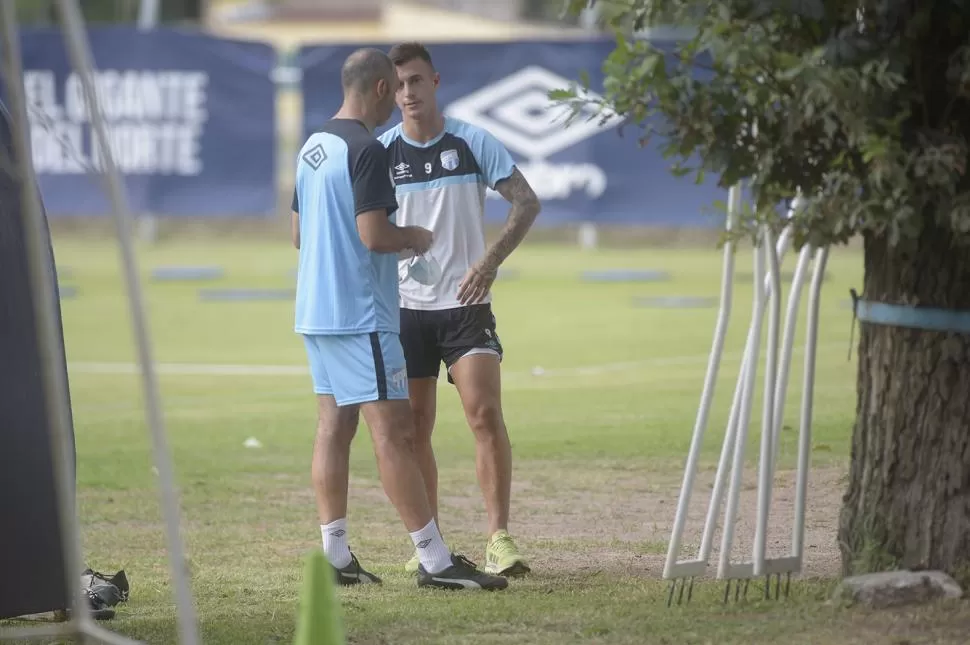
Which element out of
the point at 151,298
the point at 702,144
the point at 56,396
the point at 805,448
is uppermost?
the point at 702,144

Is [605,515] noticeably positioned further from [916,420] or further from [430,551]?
[916,420]

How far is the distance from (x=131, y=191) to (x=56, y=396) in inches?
878

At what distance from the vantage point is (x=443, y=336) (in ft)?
23.6

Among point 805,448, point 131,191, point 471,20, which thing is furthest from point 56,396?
point 471,20

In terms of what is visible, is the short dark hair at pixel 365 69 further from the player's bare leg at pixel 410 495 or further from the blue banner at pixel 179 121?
the blue banner at pixel 179 121

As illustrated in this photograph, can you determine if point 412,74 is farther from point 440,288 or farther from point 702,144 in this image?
point 702,144

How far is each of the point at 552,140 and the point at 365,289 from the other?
60.7 feet

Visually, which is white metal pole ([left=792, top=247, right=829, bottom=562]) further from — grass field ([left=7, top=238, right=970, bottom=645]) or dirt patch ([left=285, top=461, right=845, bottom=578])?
dirt patch ([left=285, top=461, right=845, bottom=578])

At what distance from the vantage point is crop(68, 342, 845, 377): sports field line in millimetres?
14609

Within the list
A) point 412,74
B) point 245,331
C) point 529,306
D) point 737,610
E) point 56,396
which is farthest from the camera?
point 529,306

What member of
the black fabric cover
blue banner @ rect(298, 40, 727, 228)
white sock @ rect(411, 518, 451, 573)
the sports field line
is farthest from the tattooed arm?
blue banner @ rect(298, 40, 727, 228)

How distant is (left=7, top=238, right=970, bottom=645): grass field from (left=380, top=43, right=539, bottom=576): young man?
1.90ft

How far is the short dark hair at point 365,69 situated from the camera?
6.55 metres

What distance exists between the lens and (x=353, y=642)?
17.9 ft
